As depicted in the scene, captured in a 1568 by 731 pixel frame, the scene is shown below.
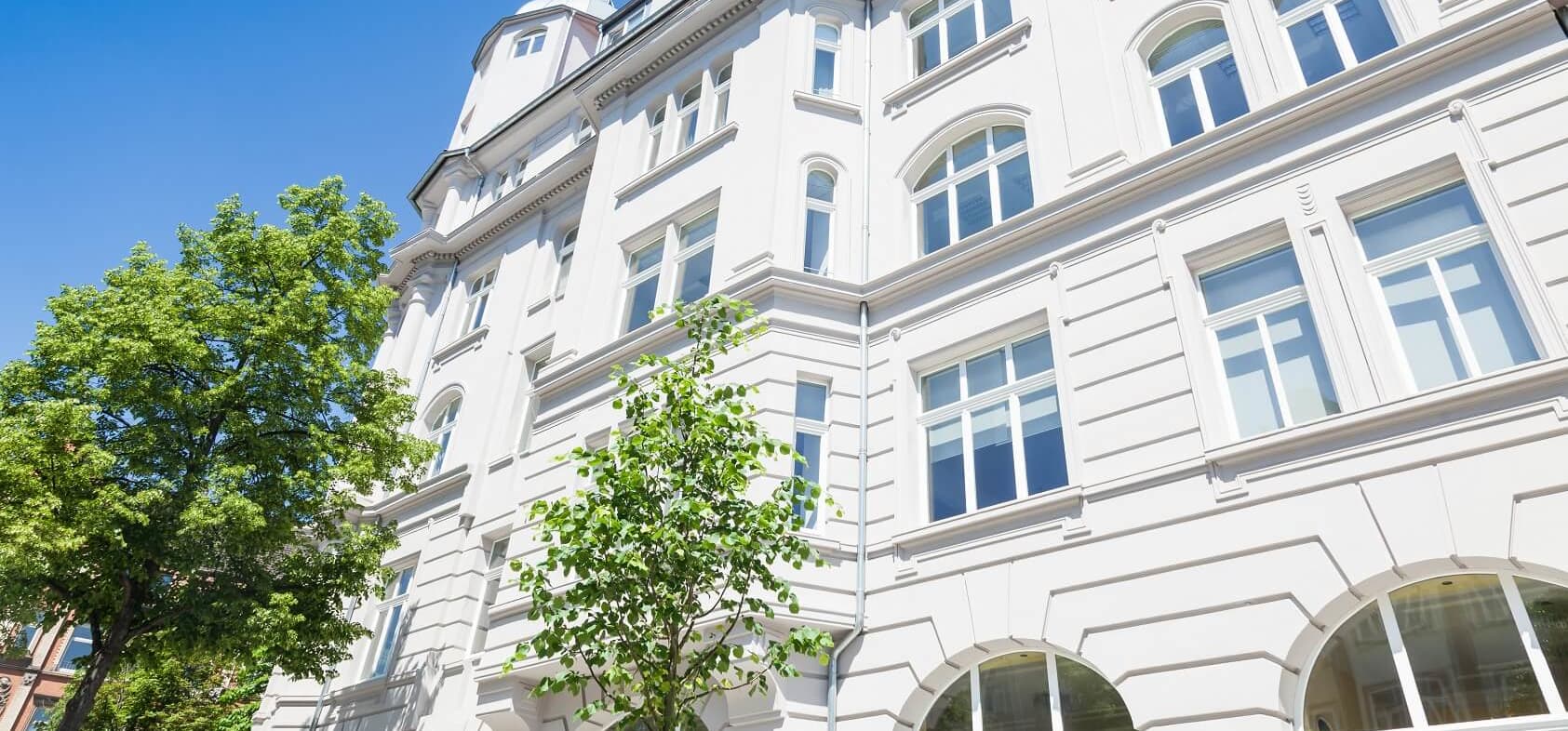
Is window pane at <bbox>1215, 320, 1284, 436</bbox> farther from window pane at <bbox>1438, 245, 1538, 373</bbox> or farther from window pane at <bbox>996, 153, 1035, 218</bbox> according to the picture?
window pane at <bbox>996, 153, 1035, 218</bbox>

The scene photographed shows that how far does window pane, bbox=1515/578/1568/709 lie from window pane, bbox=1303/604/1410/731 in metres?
1.00

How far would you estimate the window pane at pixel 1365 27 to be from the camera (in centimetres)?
1050

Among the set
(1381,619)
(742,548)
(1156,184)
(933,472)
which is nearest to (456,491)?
(933,472)

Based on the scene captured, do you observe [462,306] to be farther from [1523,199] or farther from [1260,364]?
[1523,199]

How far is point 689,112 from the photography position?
18.3 metres

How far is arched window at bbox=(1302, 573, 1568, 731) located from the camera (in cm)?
684

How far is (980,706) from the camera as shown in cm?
948

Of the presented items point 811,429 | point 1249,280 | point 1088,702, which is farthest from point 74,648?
point 1249,280

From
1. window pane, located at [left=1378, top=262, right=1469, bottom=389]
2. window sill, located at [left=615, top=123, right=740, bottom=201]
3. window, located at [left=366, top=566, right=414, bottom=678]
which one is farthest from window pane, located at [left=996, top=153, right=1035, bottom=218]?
window, located at [left=366, top=566, right=414, bottom=678]

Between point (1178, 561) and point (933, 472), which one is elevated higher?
point (933, 472)

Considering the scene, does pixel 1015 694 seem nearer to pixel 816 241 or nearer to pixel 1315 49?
pixel 816 241

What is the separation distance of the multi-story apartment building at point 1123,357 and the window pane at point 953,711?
0.03 m

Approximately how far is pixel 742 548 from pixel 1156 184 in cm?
691

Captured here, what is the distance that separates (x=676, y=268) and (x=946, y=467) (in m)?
6.45
